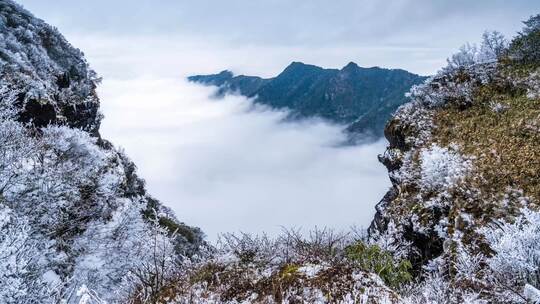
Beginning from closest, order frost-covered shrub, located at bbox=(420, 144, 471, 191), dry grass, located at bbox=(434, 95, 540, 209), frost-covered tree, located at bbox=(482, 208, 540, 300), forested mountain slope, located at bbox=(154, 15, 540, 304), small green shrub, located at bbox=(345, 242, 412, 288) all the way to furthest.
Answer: forested mountain slope, located at bbox=(154, 15, 540, 304), small green shrub, located at bbox=(345, 242, 412, 288), frost-covered tree, located at bbox=(482, 208, 540, 300), dry grass, located at bbox=(434, 95, 540, 209), frost-covered shrub, located at bbox=(420, 144, 471, 191)

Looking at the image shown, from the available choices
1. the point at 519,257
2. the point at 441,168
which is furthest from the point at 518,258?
the point at 441,168

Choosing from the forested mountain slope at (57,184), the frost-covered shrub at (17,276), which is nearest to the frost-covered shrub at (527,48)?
the forested mountain slope at (57,184)

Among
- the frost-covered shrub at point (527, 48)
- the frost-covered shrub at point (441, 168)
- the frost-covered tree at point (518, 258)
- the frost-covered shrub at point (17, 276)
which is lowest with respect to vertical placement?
the frost-covered tree at point (518, 258)

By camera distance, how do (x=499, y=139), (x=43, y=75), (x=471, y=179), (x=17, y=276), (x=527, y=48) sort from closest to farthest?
(x=17, y=276), (x=471, y=179), (x=499, y=139), (x=527, y=48), (x=43, y=75)

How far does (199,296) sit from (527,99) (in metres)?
16.8

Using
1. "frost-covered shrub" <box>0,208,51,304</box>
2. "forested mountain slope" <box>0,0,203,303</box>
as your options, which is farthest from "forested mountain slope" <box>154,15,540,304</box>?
"forested mountain slope" <box>0,0,203,303</box>

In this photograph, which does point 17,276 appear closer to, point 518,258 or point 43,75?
point 518,258

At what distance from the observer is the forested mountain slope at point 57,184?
13.4 m

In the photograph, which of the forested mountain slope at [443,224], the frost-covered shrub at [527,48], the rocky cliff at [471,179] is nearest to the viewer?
the forested mountain slope at [443,224]

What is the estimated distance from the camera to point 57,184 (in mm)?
16078

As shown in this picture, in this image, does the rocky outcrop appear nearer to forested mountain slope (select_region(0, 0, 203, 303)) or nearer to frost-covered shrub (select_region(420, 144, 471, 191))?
forested mountain slope (select_region(0, 0, 203, 303))

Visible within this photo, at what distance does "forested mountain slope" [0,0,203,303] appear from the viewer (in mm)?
13424

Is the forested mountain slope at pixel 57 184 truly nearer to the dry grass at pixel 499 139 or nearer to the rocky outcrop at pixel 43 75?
the rocky outcrop at pixel 43 75

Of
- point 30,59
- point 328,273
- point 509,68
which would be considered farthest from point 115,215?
point 509,68
